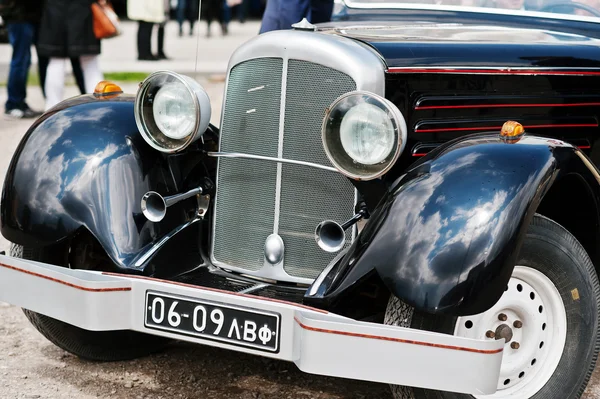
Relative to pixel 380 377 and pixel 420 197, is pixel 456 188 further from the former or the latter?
pixel 380 377

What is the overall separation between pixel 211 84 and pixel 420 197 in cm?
828

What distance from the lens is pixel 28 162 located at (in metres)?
3.54

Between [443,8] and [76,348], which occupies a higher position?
[443,8]

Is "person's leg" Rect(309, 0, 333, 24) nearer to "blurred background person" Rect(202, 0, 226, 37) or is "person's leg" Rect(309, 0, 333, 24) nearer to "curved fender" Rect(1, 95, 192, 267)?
"curved fender" Rect(1, 95, 192, 267)

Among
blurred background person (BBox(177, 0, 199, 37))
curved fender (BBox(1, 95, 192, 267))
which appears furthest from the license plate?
blurred background person (BBox(177, 0, 199, 37))

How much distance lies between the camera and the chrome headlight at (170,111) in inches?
134

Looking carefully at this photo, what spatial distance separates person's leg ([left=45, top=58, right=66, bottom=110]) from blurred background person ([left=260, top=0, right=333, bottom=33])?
2.56 meters

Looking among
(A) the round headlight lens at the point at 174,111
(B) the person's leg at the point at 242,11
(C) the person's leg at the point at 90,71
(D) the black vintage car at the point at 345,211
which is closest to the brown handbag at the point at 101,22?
(C) the person's leg at the point at 90,71

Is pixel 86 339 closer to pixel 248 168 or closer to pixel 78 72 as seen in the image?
pixel 248 168

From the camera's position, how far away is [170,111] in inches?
137

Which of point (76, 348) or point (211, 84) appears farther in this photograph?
point (211, 84)

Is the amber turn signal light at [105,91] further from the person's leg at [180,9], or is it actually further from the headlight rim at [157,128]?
the person's leg at [180,9]

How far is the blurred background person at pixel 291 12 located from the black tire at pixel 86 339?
87.3 inches

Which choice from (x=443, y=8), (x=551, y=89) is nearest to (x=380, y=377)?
(x=551, y=89)
